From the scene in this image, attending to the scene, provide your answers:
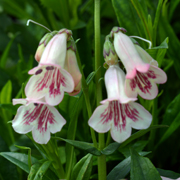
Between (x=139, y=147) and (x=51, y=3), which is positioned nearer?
(x=139, y=147)

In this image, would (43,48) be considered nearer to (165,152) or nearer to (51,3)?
(165,152)

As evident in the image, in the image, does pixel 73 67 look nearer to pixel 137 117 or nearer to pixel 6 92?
pixel 137 117

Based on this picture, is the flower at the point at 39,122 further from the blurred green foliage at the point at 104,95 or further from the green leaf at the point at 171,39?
the green leaf at the point at 171,39

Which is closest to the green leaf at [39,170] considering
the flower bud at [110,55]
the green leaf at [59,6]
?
the flower bud at [110,55]

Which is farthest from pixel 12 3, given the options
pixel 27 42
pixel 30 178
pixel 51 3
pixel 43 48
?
pixel 30 178

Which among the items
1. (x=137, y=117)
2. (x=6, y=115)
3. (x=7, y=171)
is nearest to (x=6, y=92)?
(x=6, y=115)

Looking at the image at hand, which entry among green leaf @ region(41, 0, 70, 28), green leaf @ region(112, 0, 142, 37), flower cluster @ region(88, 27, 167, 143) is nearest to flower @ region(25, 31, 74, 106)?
flower cluster @ region(88, 27, 167, 143)

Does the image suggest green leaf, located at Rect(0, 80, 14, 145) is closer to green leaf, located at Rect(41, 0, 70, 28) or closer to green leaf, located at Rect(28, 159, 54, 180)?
green leaf, located at Rect(28, 159, 54, 180)
